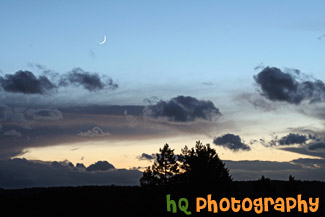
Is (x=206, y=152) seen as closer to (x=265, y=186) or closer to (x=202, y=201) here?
(x=202, y=201)

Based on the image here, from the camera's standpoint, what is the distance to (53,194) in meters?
176

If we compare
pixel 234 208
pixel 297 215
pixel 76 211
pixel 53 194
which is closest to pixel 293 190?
pixel 297 215

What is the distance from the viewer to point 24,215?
147875 millimetres

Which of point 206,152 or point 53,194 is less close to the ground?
point 206,152

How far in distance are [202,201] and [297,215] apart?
78.4ft

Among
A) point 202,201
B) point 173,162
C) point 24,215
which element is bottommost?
point 24,215

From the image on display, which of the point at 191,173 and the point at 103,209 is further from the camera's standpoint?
the point at 103,209

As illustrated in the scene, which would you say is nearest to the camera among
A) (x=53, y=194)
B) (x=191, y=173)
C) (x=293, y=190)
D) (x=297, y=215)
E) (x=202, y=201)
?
(x=202, y=201)

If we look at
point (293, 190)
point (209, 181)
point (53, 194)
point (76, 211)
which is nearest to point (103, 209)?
point (76, 211)

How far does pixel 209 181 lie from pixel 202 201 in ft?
14.0

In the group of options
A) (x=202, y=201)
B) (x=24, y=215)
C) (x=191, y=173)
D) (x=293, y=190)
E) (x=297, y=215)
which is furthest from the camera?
(x=24, y=215)

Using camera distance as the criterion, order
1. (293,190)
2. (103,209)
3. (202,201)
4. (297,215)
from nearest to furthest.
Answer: (202,201) → (297,215) → (293,190) → (103,209)

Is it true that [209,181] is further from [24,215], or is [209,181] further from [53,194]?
[53,194]

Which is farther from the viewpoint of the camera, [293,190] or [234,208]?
[293,190]
